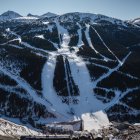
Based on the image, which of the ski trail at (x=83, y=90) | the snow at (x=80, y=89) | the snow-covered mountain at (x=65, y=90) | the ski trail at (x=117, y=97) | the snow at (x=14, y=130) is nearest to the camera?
the snow at (x=14, y=130)

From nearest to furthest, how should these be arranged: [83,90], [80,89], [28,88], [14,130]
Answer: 1. [14,130]
2. [28,88]
3. [83,90]
4. [80,89]

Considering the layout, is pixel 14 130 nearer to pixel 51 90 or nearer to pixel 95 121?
pixel 95 121

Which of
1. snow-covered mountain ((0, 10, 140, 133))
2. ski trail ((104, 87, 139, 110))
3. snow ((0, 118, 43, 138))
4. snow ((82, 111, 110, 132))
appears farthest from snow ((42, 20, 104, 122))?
snow ((0, 118, 43, 138))

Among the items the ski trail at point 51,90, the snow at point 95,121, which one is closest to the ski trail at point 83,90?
the snow at point 95,121

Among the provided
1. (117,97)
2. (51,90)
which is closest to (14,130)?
(51,90)

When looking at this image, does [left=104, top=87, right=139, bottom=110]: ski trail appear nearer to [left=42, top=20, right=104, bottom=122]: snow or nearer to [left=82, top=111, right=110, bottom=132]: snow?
[left=42, top=20, right=104, bottom=122]: snow

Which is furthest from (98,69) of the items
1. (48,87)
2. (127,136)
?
(127,136)

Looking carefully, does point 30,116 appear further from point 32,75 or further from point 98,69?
point 98,69

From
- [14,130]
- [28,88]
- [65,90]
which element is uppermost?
[28,88]

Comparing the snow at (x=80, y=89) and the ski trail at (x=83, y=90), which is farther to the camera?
the ski trail at (x=83, y=90)

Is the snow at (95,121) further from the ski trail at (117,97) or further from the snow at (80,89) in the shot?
the ski trail at (117,97)
